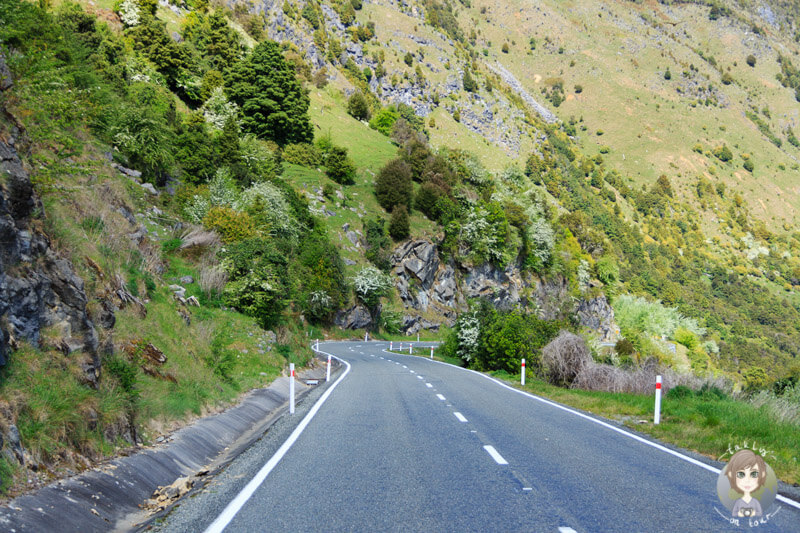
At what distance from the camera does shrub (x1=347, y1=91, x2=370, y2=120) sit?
92.6m

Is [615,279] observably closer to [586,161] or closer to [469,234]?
[469,234]

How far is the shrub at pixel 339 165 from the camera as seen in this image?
219ft

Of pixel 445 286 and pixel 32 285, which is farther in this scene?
pixel 445 286

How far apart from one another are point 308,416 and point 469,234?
194 ft

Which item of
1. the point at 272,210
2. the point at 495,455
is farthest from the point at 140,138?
the point at 495,455

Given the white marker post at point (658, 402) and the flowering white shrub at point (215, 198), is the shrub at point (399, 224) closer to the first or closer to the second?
the flowering white shrub at point (215, 198)

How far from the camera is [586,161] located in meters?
169

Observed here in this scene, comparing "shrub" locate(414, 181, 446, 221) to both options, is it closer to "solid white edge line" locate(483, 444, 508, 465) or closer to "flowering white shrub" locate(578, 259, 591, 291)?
"flowering white shrub" locate(578, 259, 591, 291)

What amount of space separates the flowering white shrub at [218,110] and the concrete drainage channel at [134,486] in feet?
161

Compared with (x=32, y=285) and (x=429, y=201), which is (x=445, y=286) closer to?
(x=429, y=201)

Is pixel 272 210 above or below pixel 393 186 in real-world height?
below

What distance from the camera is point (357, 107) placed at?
9275 cm

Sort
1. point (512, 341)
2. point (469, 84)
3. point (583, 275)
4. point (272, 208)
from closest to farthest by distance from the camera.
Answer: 1. point (512, 341)
2. point (272, 208)
3. point (583, 275)
4. point (469, 84)

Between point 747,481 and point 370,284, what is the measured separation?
159 feet
